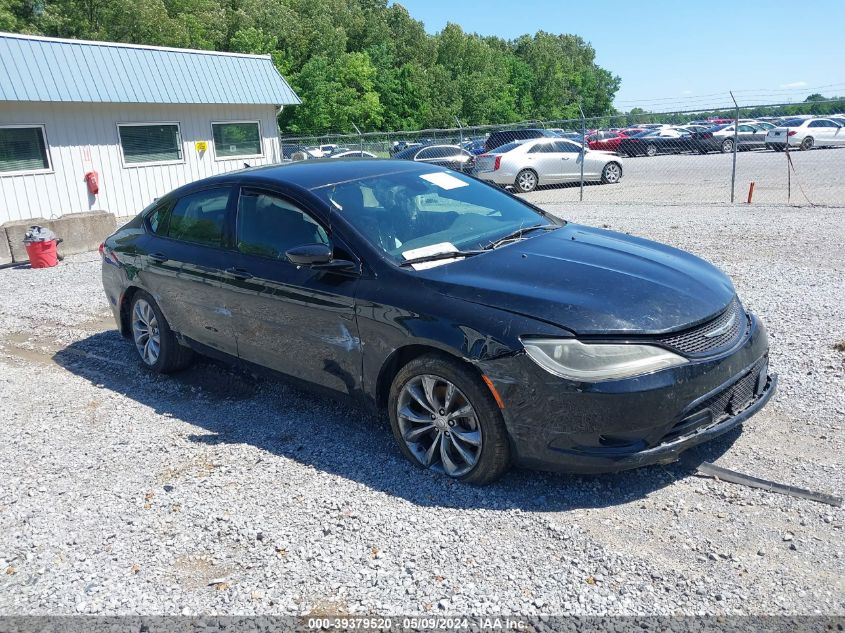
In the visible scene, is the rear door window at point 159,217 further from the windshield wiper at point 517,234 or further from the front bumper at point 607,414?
the front bumper at point 607,414

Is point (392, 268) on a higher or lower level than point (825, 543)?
higher

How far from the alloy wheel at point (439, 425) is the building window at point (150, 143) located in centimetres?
1496

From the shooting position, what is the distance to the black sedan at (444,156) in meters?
18.9

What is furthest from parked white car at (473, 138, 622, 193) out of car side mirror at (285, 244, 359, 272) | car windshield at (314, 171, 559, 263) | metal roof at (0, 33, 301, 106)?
car side mirror at (285, 244, 359, 272)

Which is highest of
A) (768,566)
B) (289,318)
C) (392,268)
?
(392,268)

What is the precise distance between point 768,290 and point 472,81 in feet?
178

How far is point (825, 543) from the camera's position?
296cm

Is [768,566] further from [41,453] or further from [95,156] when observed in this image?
[95,156]

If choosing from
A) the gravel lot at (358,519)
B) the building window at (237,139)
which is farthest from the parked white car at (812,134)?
the gravel lot at (358,519)

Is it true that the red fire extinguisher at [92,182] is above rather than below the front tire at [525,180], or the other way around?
above

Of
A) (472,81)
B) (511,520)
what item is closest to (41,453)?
(511,520)

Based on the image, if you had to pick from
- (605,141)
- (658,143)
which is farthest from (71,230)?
(658,143)

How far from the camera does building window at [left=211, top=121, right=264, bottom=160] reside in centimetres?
1794

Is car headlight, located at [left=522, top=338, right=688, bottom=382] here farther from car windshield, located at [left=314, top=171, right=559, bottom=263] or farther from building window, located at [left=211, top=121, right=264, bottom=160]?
building window, located at [left=211, top=121, right=264, bottom=160]
